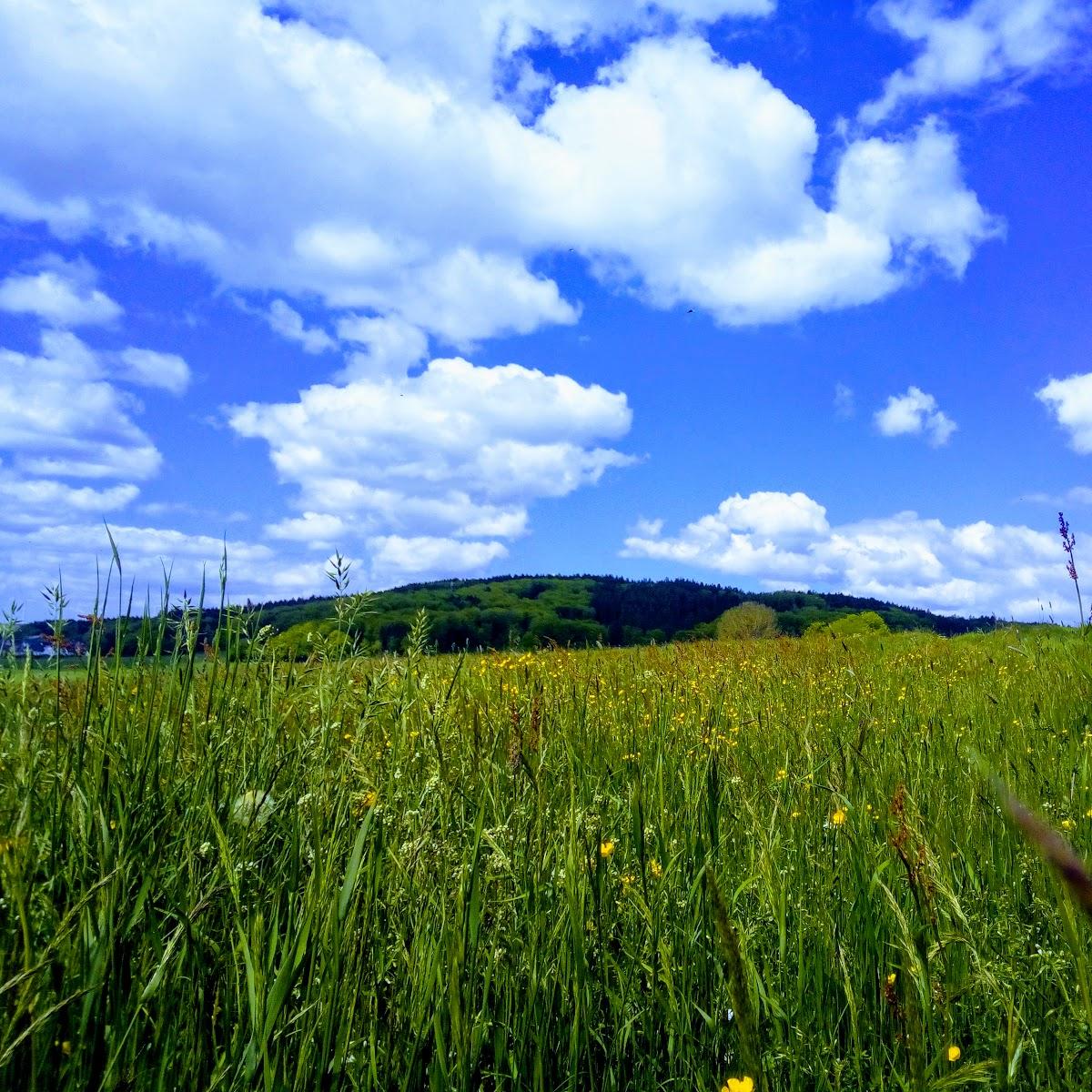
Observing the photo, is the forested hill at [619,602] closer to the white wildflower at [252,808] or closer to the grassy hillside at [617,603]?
the grassy hillside at [617,603]

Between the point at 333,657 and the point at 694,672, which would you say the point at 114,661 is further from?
the point at 694,672

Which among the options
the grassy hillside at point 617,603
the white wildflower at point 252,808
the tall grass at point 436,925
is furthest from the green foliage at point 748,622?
the white wildflower at point 252,808

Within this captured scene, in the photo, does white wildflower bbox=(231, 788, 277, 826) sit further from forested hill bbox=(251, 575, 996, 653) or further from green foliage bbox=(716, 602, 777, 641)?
forested hill bbox=(251, 575, 996, 653)

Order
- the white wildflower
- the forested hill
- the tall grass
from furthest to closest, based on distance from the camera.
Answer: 1. the forested hill
2. the white wildflower
3. the tall grass

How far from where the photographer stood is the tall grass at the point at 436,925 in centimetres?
144

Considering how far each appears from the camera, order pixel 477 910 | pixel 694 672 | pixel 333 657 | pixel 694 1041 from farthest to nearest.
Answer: pixel 694 672 → pixel 333 657 → pixel 694 1041 → pixel 477 910

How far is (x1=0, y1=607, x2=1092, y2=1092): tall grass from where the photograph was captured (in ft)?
4.74

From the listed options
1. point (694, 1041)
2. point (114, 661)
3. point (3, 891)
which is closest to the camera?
point (3, 891)

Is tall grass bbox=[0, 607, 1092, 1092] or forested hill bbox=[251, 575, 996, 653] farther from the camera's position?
forested hill bbox=[251, 575, 996, 653]

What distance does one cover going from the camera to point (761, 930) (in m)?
2.16

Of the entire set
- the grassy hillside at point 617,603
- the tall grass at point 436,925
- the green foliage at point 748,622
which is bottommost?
the tall grass at point 436,925

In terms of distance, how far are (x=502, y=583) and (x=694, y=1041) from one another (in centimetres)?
11268

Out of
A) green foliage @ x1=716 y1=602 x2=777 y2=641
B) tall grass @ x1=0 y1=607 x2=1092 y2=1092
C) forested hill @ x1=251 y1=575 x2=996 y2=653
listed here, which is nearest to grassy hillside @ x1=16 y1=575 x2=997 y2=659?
forested hill @ x1=251 y1=575 x2=996 y2=653

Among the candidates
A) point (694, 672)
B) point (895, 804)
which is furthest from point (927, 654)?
point (895, 804)
